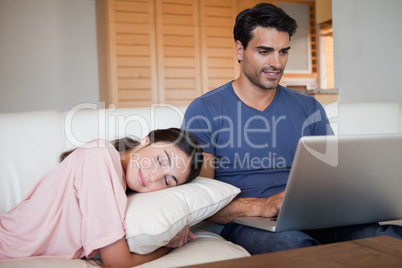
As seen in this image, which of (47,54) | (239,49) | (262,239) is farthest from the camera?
(47,54)

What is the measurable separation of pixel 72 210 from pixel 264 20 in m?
1.10

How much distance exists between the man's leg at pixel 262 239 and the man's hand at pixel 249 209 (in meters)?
0.04

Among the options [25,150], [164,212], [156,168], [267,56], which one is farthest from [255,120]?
[25,150]

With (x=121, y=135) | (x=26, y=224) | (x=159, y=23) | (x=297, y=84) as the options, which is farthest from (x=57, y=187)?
(x=297, y=84)

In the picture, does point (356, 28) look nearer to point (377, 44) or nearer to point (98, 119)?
point (377, 44)

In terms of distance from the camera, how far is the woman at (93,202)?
108 cm

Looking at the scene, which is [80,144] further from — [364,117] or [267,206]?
[364,117]

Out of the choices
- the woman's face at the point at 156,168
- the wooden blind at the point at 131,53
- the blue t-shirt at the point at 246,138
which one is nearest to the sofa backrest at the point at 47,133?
the blue t-shirt at the point at 246,138

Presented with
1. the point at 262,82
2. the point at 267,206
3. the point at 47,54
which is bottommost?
the point at 267,206

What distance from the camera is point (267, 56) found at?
1713 millimetres

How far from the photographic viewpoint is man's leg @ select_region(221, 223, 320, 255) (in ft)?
3.55

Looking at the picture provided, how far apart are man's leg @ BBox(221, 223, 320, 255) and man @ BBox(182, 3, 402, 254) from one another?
2cm

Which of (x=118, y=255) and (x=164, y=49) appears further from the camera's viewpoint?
(x=164, y=49)

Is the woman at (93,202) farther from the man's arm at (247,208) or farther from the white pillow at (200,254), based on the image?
the man's arm at (247,208)
